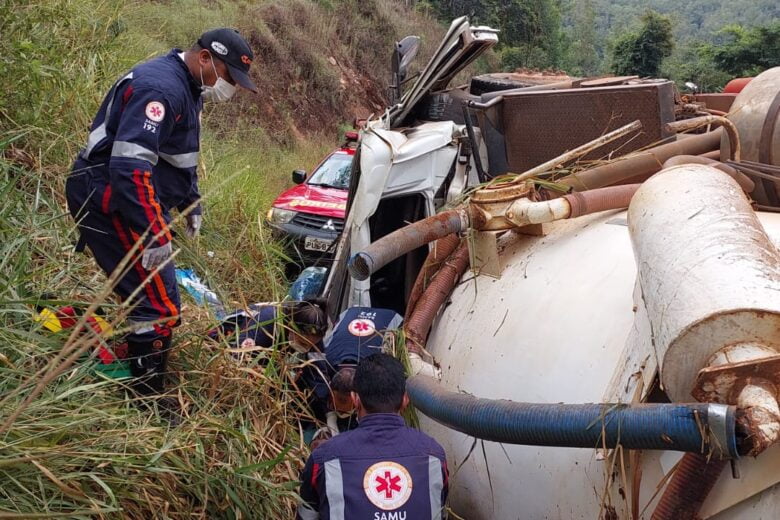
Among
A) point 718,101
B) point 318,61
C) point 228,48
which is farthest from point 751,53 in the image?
point 228,48

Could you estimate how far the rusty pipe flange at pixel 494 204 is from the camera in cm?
282

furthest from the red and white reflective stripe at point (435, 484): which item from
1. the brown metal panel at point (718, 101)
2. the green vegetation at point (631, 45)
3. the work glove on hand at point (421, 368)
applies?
the green vegetation at point (631, 45)

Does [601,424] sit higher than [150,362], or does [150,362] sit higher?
[601,424]

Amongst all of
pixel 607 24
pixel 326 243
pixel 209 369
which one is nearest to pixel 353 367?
pixel 209 369

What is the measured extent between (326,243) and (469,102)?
11.2 feet

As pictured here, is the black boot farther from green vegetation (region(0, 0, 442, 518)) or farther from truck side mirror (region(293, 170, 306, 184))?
truck side mirror (region(293, 170, 306, 184))

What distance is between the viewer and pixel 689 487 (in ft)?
5.32

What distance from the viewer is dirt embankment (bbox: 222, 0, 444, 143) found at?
15883 millimetres

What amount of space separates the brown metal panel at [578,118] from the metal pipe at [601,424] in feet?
6.37

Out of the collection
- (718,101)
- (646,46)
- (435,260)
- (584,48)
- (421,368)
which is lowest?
(584,48)

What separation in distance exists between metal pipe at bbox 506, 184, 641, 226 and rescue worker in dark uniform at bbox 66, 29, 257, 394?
1.14m

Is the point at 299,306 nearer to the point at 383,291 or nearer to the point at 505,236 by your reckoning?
the point at 383,291

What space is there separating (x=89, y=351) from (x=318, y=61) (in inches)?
619

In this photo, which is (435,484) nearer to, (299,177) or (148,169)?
(148,169)
